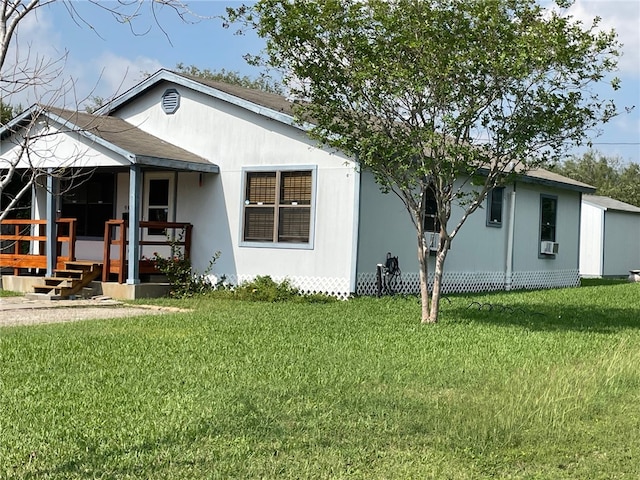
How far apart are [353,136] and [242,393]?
577 centimetres

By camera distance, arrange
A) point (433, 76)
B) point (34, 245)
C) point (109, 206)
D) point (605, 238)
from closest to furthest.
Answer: point (433, 76)
point (109, 206)
point (34, 245)
point (605, 238)

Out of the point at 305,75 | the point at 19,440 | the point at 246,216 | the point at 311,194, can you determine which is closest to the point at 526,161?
the point at 305,75

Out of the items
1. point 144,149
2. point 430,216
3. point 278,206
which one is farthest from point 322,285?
point 144,149

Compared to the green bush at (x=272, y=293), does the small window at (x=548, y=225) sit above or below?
above

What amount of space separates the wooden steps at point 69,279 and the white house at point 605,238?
1948 cm

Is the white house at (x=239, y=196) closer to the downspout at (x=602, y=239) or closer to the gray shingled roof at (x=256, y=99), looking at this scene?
the gray shingled roof at (x=256, y=99)

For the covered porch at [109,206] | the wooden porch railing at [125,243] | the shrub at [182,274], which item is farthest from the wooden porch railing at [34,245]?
the shrub at [182,274]

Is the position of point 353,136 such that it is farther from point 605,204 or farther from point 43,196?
point 605,204

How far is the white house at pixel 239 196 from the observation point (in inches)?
573

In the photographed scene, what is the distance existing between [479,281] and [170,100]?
26.5ft

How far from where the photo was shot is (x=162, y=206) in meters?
16.8

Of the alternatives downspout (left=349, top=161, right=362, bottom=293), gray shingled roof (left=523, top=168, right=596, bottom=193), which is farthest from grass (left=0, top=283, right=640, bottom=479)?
gray shingled roof (left=523, top=168, right=596, bottom=193)

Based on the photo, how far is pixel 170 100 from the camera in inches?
661

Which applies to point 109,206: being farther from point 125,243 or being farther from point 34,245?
point 125,243
